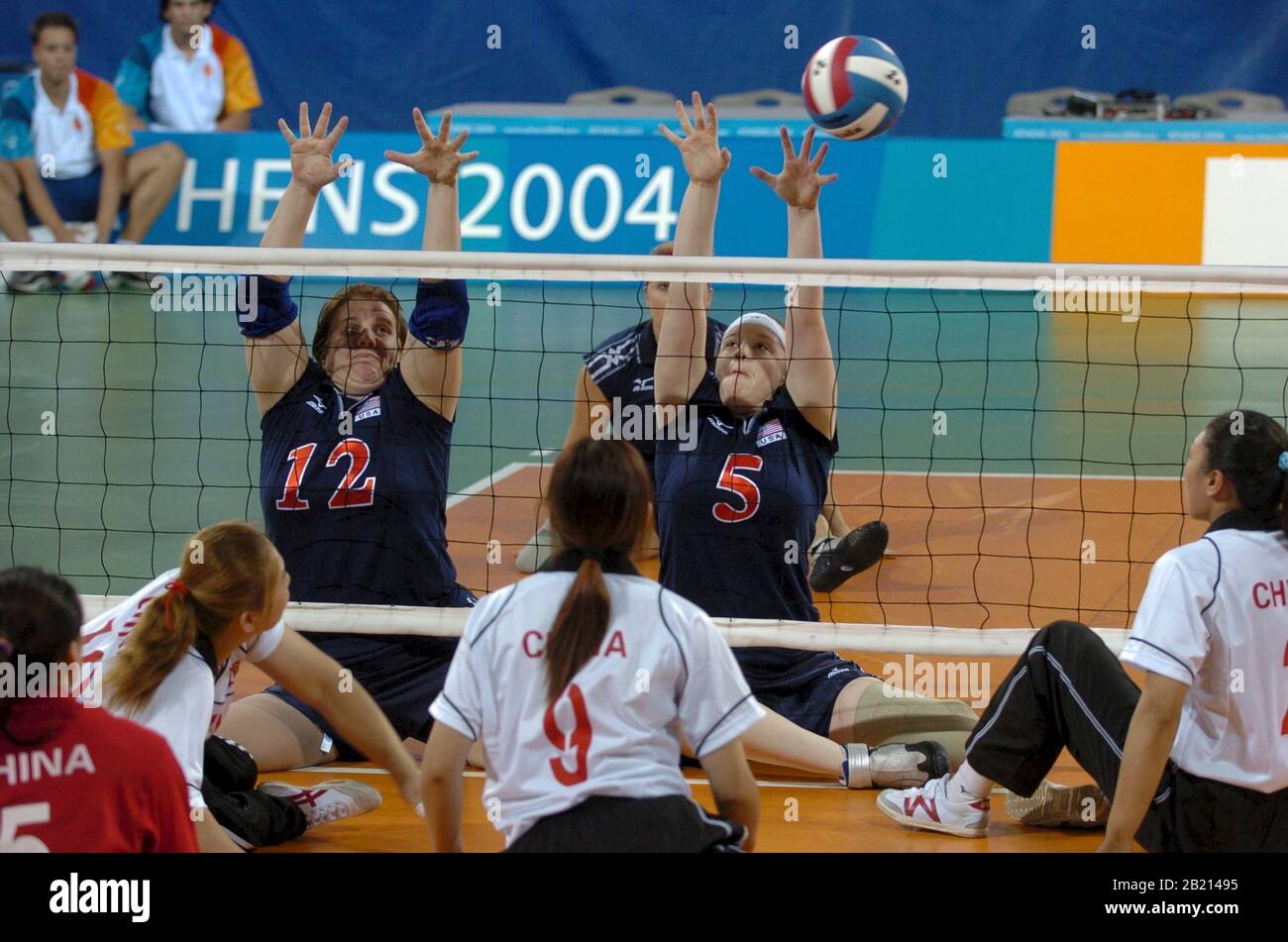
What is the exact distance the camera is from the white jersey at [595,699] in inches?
106

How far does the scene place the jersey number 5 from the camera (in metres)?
4.49

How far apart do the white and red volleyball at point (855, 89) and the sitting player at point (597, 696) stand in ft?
9.33

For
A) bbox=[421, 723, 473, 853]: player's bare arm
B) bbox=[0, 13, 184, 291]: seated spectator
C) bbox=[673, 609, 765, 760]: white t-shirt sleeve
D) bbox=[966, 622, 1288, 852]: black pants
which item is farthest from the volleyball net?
bbox=[673, 609, 765, 760]: white t-shirt sleeve

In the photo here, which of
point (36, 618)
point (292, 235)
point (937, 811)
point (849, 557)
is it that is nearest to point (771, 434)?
point (937, 811)

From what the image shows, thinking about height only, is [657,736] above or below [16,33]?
below

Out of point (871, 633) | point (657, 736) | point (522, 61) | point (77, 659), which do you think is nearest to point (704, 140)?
point (871, 633)

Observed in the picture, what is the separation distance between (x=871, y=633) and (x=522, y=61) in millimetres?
13847

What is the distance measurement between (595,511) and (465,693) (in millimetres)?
418

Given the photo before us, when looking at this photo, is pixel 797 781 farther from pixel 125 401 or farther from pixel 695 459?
pixel 125 401

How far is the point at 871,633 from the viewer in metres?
4.37

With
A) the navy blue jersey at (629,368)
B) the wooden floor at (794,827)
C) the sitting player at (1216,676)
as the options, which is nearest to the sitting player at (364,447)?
the wooden floor at (794,827)

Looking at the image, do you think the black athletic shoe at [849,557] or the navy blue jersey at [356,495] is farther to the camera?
the black athletic shoe at [849,557]

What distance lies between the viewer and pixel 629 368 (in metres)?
5.69

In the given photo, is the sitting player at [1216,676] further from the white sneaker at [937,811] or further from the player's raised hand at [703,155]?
the player's raised hand at [703,155]
